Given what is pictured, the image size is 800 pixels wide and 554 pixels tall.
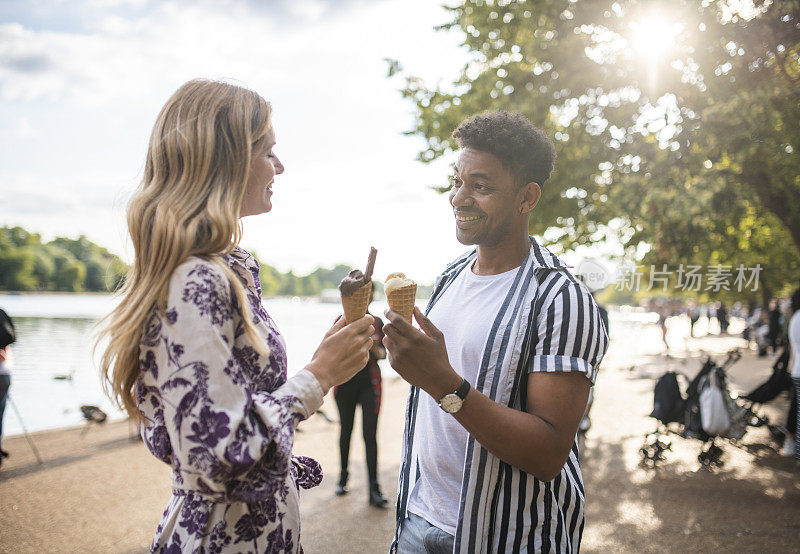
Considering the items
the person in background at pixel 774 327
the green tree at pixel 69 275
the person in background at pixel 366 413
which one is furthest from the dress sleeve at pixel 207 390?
the green tree at pixel 69 275

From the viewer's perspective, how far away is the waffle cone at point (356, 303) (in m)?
1.90

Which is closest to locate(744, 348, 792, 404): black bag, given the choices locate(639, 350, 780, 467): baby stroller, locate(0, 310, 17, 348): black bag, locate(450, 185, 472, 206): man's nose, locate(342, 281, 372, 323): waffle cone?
locate(639, 350, 780, 467): baby stroller

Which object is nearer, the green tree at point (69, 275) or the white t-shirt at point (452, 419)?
the white t-shirt at point (452, 419)

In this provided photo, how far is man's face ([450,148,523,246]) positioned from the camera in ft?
7.48

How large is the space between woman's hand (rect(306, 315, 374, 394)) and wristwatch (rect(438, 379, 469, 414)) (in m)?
0.30

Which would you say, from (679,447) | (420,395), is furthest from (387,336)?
(679,447)

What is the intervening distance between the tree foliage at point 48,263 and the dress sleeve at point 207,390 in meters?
91.4

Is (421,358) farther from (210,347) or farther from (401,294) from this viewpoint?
(210,347)

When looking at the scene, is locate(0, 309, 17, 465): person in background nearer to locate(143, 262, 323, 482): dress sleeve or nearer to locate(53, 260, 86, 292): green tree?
locate(143, 262, 323, 482): dress sleeve

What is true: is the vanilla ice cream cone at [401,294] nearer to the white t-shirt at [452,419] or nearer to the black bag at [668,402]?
the white t-shirt at [452,419]

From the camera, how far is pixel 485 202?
7.47 feet

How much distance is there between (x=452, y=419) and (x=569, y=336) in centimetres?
61

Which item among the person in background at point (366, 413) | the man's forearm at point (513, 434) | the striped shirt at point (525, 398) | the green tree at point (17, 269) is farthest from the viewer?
the green tree at point (17, 269)

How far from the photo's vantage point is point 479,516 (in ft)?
6.27
